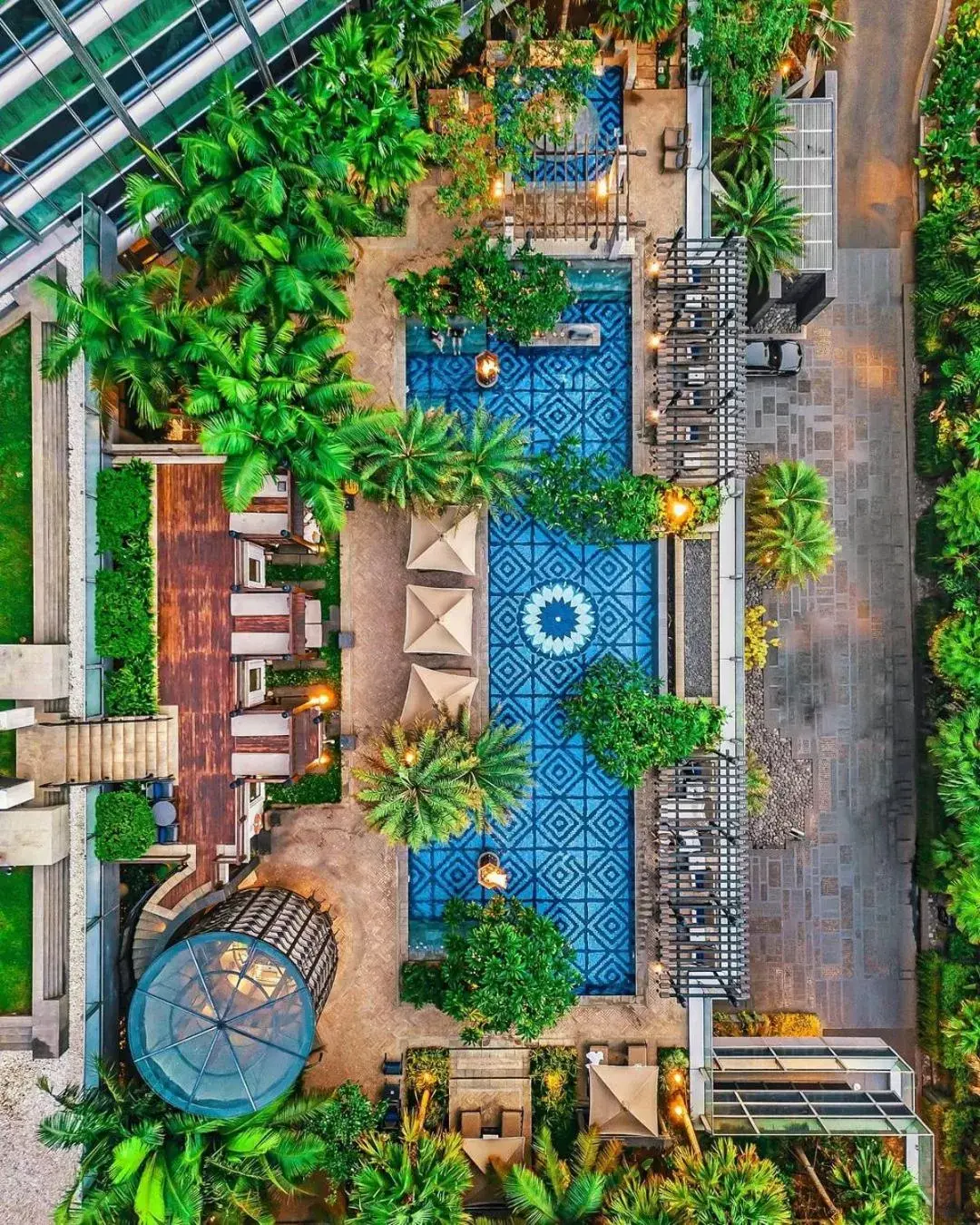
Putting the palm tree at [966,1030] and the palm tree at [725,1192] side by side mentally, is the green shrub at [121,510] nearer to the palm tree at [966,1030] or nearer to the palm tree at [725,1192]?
the palm tree at [725,1192]

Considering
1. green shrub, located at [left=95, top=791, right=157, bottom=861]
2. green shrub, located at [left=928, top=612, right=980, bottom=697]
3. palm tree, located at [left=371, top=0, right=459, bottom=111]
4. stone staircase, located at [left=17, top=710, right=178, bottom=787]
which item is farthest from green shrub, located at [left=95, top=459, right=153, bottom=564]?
green shrub, located at [left=928, top=612, right=980, bottom=697]

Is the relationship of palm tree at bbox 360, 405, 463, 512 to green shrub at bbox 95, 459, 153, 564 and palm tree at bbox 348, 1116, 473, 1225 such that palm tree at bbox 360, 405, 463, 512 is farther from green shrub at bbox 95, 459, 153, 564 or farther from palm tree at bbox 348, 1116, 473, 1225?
palm tree at bbox 348, 1116, 473, 1225

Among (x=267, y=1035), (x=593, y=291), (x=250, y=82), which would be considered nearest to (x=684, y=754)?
(x=267, y=1035)

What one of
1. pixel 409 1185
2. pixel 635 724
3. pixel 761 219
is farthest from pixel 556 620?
pixel 409 1185

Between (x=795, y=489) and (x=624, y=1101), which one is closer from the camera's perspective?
(x=624, y=1101)

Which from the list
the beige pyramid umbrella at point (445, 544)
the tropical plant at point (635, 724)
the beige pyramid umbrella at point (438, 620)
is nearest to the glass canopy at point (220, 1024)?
the beige pyramid umbrella at point (438, 620)

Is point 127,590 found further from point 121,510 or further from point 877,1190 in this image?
point 877,1190

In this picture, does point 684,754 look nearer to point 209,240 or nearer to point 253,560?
point 253,560
